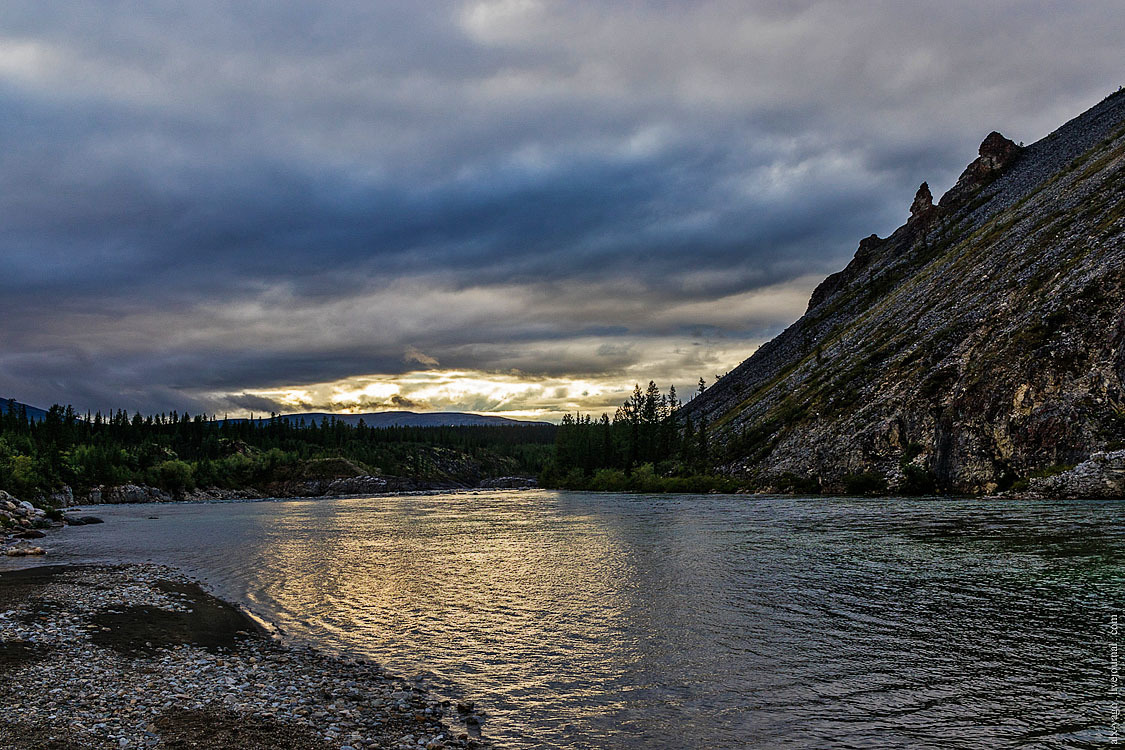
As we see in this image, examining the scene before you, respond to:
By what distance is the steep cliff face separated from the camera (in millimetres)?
72375

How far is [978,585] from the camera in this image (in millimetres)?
26719

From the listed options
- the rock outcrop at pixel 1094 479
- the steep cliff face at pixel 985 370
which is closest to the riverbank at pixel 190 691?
the rock outcrop at pixel 1094 479

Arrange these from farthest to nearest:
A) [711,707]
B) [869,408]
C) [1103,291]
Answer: [869,408] → [1103,291] → [711,707]

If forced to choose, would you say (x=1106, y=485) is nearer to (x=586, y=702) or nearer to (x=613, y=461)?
(x=586, y=702)

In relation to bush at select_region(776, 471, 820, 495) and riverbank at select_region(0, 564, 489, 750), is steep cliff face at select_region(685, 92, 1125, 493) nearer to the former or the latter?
bush at select_region(776, 471, 820, 495)

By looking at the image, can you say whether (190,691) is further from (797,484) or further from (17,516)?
(797,484)

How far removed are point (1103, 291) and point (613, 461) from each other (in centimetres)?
13460

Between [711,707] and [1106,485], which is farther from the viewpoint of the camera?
[1106,485]

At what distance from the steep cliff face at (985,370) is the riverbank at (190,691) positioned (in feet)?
253

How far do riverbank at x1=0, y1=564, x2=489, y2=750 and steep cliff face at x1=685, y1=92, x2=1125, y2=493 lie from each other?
253ft

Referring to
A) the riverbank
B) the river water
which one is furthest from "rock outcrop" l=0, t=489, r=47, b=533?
the riverbank

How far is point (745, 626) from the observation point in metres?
22.1

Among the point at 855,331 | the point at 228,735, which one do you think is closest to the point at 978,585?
the point at 228,735

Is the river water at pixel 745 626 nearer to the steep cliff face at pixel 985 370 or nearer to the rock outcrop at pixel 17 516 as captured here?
the rock outcrop at pixel 17 516
